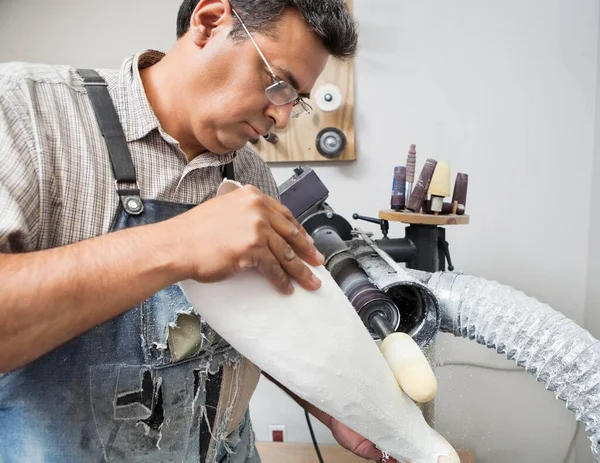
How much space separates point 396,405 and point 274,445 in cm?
127

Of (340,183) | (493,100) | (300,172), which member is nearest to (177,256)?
(300,172)

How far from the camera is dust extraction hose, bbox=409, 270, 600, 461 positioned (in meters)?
0.85

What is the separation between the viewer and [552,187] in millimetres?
1587

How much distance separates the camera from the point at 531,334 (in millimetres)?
912

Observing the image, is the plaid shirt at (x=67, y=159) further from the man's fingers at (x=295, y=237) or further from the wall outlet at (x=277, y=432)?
the wall outlet at (x=277, y=432)

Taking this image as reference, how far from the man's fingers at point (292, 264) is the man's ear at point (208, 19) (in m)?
0.44

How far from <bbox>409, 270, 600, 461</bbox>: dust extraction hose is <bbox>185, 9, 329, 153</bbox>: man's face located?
609 mm

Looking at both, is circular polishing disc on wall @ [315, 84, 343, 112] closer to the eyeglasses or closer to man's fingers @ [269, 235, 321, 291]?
the eyeglasses

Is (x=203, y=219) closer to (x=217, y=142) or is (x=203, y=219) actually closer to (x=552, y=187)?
(x=217, y=142)

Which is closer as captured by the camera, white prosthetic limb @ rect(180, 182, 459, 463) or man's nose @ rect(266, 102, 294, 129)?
white prosthetic limb @ rect(180, 182, 459, 463)

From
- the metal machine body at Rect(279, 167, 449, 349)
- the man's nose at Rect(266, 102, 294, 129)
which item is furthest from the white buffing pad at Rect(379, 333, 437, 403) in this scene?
the man's nose at Rect(266, 102, 294, 129)

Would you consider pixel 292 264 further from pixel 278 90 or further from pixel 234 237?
pixel 278 90

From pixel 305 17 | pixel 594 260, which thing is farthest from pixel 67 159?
pixel 594 260

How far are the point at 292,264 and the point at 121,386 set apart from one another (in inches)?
15.3
